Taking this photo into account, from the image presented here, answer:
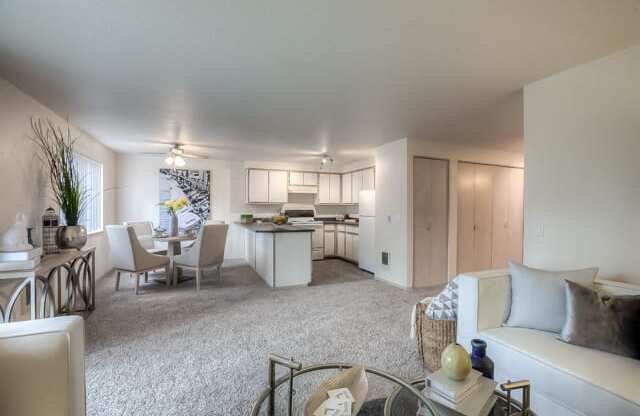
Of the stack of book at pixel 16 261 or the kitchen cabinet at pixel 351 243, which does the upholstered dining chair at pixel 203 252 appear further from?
the kitchen cabinet at pixel 351 243

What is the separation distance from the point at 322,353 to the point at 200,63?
8.07ft

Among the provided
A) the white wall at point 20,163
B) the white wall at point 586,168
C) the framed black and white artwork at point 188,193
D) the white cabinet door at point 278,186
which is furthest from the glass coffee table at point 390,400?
the white cabinet door at point 278,186

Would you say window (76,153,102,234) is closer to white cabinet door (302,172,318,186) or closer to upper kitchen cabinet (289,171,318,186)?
upper kitchen cabinet (289,171,318,186)

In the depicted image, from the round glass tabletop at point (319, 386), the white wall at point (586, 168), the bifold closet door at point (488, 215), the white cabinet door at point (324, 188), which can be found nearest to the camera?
the round glass tabletop at point (319, 386)

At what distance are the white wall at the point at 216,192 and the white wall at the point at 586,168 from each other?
375 cm

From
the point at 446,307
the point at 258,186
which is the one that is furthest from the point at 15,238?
the point at 258,186

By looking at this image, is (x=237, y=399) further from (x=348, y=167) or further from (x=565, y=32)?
(x=348, y=167)

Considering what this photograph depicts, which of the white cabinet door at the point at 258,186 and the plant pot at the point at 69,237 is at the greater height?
the white cabinet door at the point at 258,186

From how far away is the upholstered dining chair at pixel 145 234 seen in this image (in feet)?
16.3

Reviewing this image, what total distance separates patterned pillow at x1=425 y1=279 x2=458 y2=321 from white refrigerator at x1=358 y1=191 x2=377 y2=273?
297 centimetres

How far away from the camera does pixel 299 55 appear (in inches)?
79.4

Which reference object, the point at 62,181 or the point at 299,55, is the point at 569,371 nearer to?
the point at 299,55

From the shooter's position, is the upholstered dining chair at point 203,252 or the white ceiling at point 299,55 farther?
the upholstered dining chair at point 203,252

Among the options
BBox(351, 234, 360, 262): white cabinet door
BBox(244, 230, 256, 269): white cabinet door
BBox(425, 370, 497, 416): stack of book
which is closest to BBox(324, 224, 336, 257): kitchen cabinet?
BBox(351, 234, 360, 262): white cabinet door
